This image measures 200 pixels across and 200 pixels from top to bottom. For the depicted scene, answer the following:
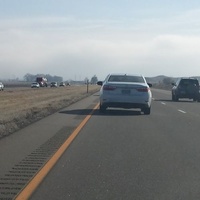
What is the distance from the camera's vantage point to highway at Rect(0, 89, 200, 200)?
24.4ft

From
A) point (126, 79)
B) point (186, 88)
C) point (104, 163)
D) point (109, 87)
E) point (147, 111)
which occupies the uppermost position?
point (126, 79)

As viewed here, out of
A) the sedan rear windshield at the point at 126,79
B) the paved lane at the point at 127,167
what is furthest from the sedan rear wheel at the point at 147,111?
the paved lane at the point at 127,167

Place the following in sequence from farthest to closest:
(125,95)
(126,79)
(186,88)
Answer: (186,88), (126,79), (125,95)

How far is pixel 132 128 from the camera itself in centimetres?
1644

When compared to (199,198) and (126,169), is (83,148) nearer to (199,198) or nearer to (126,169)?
(126,169)

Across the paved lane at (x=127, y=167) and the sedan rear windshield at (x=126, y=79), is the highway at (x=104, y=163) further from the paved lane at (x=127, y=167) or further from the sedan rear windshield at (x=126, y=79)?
the sedan rear windshield at (x=126, y=79)

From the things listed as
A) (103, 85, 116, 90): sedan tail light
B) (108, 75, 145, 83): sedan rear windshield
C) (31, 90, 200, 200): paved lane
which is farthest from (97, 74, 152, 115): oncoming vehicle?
(31, 90, 200, 200): paved lane

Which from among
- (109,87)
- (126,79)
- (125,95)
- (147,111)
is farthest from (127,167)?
(126,79)

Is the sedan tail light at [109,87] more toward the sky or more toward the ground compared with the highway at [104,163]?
more toward the sky

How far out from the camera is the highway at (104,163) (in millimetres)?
7449

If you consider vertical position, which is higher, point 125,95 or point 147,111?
point 125,95

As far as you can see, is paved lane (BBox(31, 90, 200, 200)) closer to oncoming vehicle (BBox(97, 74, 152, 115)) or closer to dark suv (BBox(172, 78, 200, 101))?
oncoming vehicle (BBox(97, 74, 152, 115))

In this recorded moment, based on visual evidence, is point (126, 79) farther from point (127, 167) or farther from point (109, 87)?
point (127, 167)

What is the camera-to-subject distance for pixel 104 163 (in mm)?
9781
